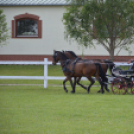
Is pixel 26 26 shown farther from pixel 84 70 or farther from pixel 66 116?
pixel 66 116

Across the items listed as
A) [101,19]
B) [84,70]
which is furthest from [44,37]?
[84,70]

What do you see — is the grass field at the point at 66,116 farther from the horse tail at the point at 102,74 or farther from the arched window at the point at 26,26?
the arched window at the point at 26,26

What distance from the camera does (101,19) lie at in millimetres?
18547

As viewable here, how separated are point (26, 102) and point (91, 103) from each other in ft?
6.42

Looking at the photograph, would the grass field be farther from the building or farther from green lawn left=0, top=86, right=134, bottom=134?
the building

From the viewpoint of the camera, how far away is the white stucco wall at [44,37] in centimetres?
2486

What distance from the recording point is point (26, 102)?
996 centimetres

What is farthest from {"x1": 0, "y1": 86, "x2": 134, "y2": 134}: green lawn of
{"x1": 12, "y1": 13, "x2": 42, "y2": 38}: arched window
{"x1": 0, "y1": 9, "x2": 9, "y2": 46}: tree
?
{"x1": 12, "y1": 13, "x2": 42, "y2": 38}: arched window

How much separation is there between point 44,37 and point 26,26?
1.79 metres

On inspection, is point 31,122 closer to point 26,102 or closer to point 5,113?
point 5,113

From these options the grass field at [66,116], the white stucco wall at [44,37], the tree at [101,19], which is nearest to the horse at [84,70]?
the grass field at [66,116]

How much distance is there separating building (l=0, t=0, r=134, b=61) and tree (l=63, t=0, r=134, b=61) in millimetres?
5509

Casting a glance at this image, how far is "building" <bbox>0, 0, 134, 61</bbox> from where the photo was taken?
977 inches

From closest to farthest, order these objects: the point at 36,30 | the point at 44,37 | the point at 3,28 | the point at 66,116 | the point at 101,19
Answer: the point at 66,116, the point at 101,19, the point at 3,28, the point at 44,37, the point at 36,30
